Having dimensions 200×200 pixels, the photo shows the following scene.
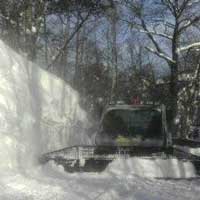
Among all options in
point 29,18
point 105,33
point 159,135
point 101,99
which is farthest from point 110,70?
point 159,135

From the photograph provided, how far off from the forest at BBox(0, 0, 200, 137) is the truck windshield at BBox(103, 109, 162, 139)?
8883 mm

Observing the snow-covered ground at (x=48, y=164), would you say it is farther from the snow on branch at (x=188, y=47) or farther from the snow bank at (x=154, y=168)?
the snow on branch at (x=188, y=47)

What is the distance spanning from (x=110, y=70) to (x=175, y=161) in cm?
2564

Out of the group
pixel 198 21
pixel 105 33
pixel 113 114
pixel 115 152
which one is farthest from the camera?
pixel 105 33

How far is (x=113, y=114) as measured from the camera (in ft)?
37.7

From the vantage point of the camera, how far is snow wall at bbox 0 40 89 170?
10.6 meters

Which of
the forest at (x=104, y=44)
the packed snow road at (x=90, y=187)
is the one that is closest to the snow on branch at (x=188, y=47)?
the forest at (x=104, y=44)

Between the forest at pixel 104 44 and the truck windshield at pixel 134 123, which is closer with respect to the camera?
the truck windshield at pixel 134 123

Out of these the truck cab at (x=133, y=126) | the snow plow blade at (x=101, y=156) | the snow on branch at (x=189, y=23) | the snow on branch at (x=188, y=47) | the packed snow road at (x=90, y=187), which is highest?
the snow on branch at (x=189, y=23)

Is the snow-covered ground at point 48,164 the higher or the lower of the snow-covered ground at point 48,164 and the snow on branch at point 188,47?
the lower

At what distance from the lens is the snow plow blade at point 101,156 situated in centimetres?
895

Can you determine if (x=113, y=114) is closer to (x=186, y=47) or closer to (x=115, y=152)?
(x=115, y=152)

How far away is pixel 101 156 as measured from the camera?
29.4 ft

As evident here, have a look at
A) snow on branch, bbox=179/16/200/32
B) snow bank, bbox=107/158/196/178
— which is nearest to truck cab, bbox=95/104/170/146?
snow bank, bbox=107/158/196/178
